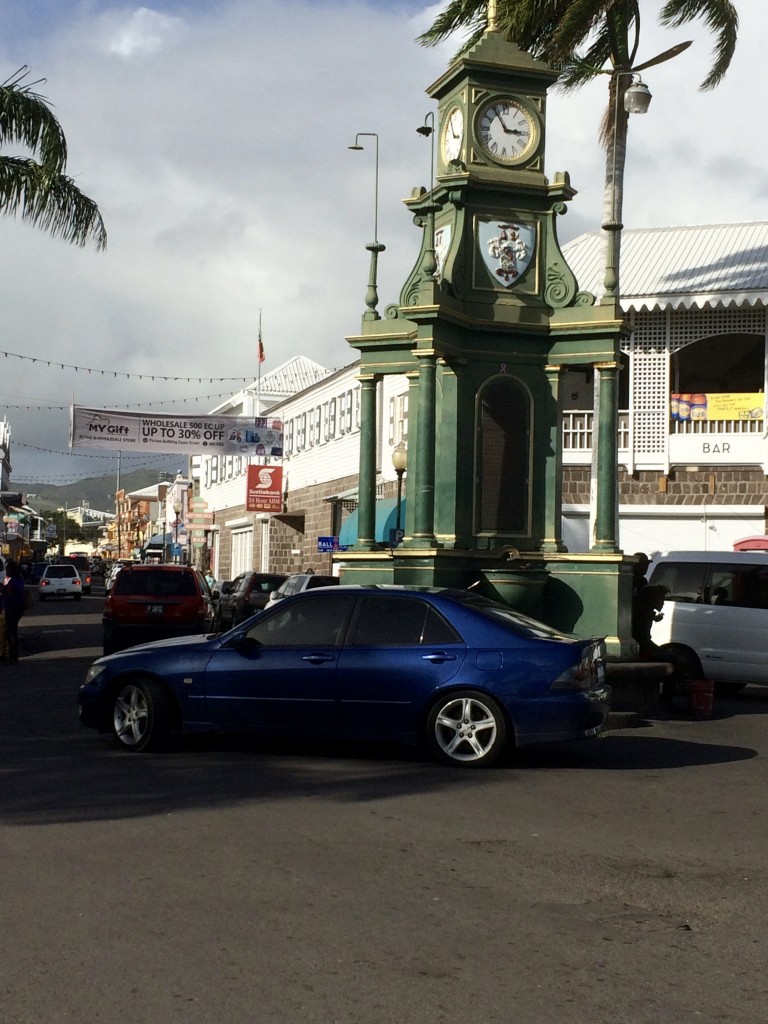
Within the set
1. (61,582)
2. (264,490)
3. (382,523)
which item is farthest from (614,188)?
(61,582)

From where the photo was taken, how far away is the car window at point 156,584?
24312mm

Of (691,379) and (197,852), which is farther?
(691,379)

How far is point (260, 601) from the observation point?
30.1 meters

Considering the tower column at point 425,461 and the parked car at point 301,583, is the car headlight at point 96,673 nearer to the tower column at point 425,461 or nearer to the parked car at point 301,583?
the tower column at point 425,461

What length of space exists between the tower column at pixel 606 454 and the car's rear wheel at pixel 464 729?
19.8 ft

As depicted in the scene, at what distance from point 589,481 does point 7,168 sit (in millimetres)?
15501

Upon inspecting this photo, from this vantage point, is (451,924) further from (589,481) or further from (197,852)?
(589,481)

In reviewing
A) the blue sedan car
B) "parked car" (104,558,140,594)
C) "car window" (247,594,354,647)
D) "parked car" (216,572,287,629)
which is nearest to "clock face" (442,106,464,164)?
the blue sedan car

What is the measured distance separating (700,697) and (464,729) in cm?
587

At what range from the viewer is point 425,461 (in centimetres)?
1574

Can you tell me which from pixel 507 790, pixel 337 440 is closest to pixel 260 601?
→ pixel 337 440

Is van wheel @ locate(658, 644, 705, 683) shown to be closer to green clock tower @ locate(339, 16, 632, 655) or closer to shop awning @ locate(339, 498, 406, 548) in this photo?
green clock tower @ locate(339, 16, 632, 655)

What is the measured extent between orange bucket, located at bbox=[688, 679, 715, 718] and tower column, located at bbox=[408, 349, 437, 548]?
132 inches

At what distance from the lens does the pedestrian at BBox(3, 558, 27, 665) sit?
2231 cm
